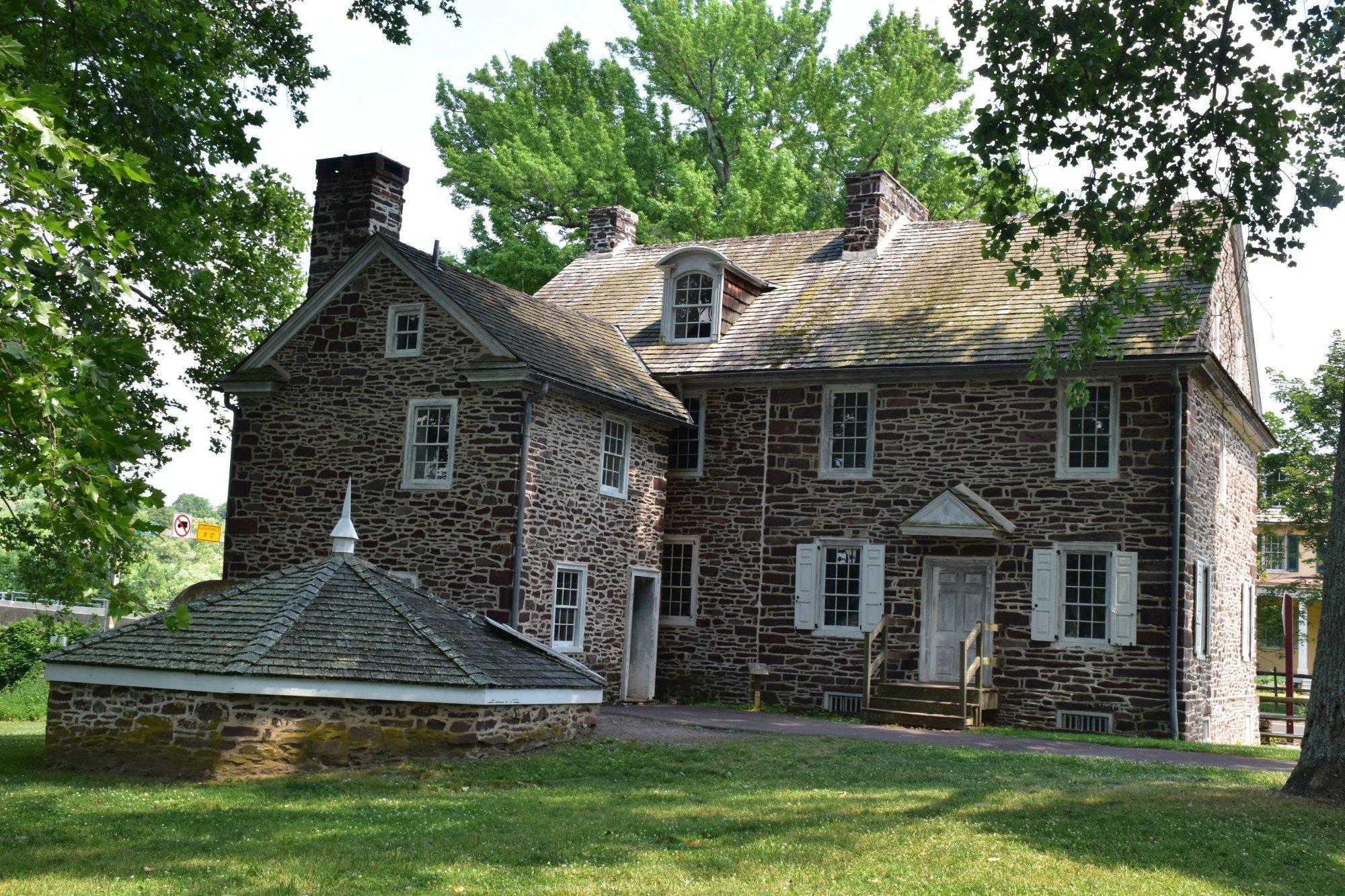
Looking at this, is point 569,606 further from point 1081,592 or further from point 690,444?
point 1081,592

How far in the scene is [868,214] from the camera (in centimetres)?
2527

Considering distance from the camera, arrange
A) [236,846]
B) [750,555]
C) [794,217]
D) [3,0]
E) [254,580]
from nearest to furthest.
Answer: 1. [236,846]
2. [3,0]
3. [254,580]
4. [750,555]
5. [794,217]

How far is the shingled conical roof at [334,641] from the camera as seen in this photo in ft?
44.0

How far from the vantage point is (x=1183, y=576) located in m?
19.4

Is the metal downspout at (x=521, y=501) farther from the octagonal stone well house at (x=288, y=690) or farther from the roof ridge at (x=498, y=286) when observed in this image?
the octagonal stone well house at (x=288, y=690)

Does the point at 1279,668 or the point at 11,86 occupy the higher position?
the point at 11,86

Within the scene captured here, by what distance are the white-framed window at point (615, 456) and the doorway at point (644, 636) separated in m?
1.56

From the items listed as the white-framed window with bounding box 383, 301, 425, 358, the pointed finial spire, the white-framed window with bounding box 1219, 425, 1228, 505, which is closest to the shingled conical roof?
the pointed finial spire

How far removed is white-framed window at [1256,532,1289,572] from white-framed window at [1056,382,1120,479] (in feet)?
59.0

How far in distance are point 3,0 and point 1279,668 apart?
1943 inches

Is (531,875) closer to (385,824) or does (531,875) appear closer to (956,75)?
(385,824)

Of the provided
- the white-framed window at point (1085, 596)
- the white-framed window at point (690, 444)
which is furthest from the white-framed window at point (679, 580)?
the white-framed window at point (1085, 596)

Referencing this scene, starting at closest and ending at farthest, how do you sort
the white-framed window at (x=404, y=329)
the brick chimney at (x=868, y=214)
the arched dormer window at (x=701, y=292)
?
the white-framed window at (x=404, y=329) → the arched dormer window at (x=701, y=292) → the brick chimney at (x=868, y=214)

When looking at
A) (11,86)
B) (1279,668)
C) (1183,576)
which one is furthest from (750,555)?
(1279,668)
